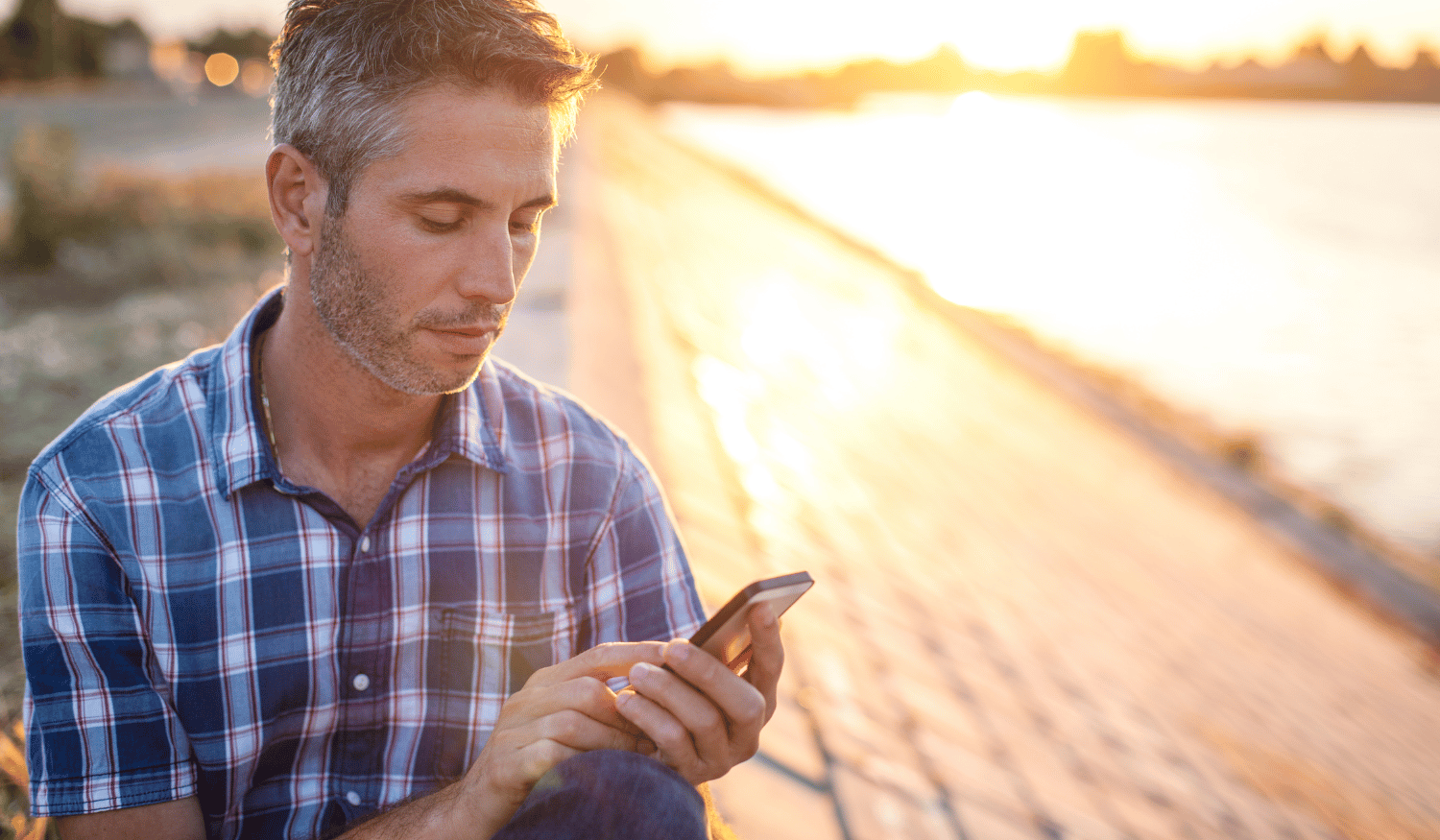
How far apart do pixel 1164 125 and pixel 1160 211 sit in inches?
1098

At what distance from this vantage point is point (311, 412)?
1435 mm

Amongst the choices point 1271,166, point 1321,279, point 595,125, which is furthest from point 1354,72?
point 595,125

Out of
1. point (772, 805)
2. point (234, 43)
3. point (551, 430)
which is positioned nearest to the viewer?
point (551, 430)

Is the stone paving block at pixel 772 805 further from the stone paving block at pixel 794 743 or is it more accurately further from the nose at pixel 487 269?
the nose at pixel 487 269

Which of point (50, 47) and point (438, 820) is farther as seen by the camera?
point (50, 47)

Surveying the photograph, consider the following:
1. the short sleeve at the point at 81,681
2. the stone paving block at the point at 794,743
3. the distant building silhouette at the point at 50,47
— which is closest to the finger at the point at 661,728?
the short sleeve at the point at 81,681

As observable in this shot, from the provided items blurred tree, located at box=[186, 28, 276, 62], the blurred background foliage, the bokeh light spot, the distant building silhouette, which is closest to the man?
the blurred background foliage

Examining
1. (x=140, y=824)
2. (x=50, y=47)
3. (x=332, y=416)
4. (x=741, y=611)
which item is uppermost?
(x=50, y=47)

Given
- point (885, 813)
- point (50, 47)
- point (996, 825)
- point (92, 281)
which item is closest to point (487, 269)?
point (885, 813)

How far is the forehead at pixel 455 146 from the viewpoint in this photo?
4.22 feet

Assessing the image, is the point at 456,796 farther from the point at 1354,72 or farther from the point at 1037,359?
the point at 1354,72

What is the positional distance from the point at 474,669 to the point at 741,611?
0.56 m

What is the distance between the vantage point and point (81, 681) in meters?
1.16

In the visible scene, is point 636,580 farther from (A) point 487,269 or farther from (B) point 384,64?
(B) point 384,64
